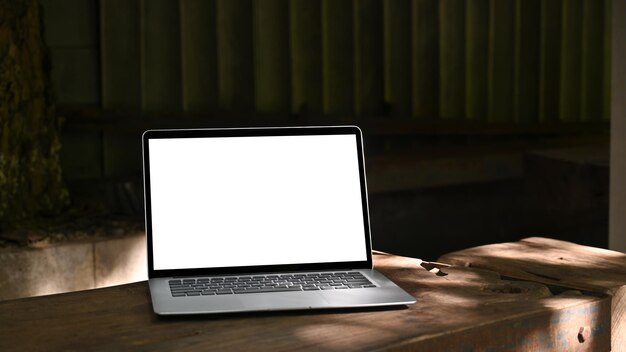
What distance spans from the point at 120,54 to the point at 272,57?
955 mm

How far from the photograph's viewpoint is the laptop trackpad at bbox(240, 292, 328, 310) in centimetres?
183

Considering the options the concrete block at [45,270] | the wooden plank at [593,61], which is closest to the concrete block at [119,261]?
the concrete block at [45,270]

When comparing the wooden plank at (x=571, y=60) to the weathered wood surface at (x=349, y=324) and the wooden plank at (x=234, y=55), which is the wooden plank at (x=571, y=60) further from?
the weathered wood surface at (x=349, y=324)

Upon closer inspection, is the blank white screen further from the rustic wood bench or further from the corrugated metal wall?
the corrugated metal wall

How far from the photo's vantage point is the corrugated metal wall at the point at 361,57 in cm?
568

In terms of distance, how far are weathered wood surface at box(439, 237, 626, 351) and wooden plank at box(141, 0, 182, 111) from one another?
343 cm

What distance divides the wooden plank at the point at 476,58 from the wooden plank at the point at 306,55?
114 centimetres

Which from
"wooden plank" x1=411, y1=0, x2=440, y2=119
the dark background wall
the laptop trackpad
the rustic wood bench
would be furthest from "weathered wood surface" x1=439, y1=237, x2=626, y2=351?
"wooden plank" x1=411, y1=0, x2=440, y2=119

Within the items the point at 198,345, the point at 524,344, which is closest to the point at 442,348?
the point at 524,344

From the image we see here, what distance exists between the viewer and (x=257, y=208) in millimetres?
2143

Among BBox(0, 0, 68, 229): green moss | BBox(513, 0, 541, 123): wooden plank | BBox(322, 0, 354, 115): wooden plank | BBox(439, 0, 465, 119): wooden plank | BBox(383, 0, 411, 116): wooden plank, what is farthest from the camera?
BBox(513, 0, 541, 123): wooden plank

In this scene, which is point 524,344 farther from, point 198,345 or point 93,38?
point 93,38

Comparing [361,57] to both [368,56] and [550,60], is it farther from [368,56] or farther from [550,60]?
[550,60]

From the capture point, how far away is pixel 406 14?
6645 millimetres
